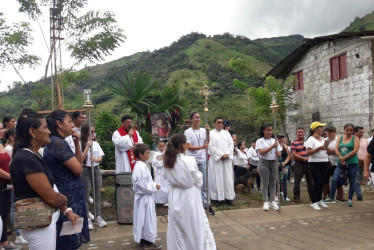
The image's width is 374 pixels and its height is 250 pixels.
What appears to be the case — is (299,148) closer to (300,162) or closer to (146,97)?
(300,162)

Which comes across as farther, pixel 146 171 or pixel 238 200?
pixel 238 200

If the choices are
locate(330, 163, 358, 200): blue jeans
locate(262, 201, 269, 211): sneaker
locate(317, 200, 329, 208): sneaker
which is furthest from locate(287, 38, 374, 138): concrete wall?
locate(262, 201, 269, 211): sneaker

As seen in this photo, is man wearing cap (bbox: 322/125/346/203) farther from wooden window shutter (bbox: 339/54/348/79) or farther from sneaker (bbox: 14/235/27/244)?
wooden window shutter (bbox: 339/54/348/79)

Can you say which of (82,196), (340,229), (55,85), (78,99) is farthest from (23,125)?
(78,99)

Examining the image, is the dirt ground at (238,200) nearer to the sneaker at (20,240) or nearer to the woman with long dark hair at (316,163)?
the woman with long dark hair at (316,163)

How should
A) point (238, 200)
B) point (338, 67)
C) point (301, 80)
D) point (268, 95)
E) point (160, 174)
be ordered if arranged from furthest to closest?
point (301, 80), point (268, 95), point (338, 67), point (238, 200), point (160, 174)

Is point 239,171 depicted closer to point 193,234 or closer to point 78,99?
point 193,234

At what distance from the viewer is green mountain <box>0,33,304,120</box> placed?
3803 centimetres

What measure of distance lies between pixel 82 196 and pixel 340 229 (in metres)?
4.66

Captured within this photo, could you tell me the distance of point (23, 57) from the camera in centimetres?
1388

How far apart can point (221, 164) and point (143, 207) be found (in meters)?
3.02

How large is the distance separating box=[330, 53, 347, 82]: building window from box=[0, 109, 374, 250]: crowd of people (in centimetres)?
583

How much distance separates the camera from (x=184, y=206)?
4.33 meters

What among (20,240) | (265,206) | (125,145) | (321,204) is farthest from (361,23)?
(20,240)
